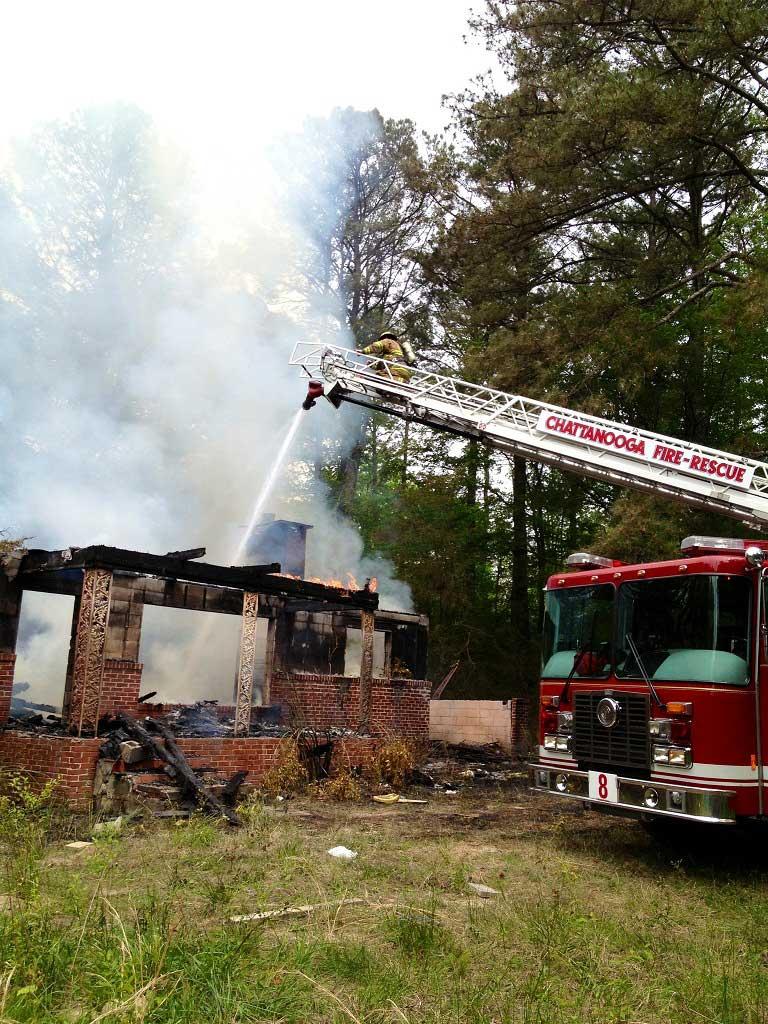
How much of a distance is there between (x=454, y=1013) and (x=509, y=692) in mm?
21184

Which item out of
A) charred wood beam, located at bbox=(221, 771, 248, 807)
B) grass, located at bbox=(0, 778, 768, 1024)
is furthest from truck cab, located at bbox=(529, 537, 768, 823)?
charred wood beam, located at bbox=(221, 771, 248, 807)

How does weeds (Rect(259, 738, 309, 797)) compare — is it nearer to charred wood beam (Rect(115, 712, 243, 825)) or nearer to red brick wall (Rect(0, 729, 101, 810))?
charred wood beam (Rect(115, 712, 243, 825))

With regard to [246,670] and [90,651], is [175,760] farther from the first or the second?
[246,670]

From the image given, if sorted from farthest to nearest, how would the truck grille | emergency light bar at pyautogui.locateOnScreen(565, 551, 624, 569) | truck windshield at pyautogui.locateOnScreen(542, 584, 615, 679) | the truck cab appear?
emergency light bar at pyautogui.locateOnScreen(565, 551, 624, 569), truck windshield at pyautogui.locateOnScreen(542, 584, 615, 679), the truck grille, the truck cab

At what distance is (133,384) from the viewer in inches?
933

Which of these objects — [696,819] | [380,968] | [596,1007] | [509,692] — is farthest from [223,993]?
[509,692]

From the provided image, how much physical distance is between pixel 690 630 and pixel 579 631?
124 centimetres

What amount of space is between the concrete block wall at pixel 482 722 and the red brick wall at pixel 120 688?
31.5 ft

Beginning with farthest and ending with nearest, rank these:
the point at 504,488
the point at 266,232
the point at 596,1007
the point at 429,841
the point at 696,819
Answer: the point at 504,488 → the point at 266,232 → the point at 429,841 → the point at 696,819 → the point at 596,1007

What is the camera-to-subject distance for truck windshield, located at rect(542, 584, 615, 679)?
7.56m

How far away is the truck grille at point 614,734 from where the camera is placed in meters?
6.90

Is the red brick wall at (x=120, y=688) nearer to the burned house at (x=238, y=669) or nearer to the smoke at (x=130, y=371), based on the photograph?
the burned house at (x=238, y=669)

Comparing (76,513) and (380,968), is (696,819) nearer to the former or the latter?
(380,968)

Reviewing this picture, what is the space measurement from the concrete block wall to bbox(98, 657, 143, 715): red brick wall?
9.60 m
